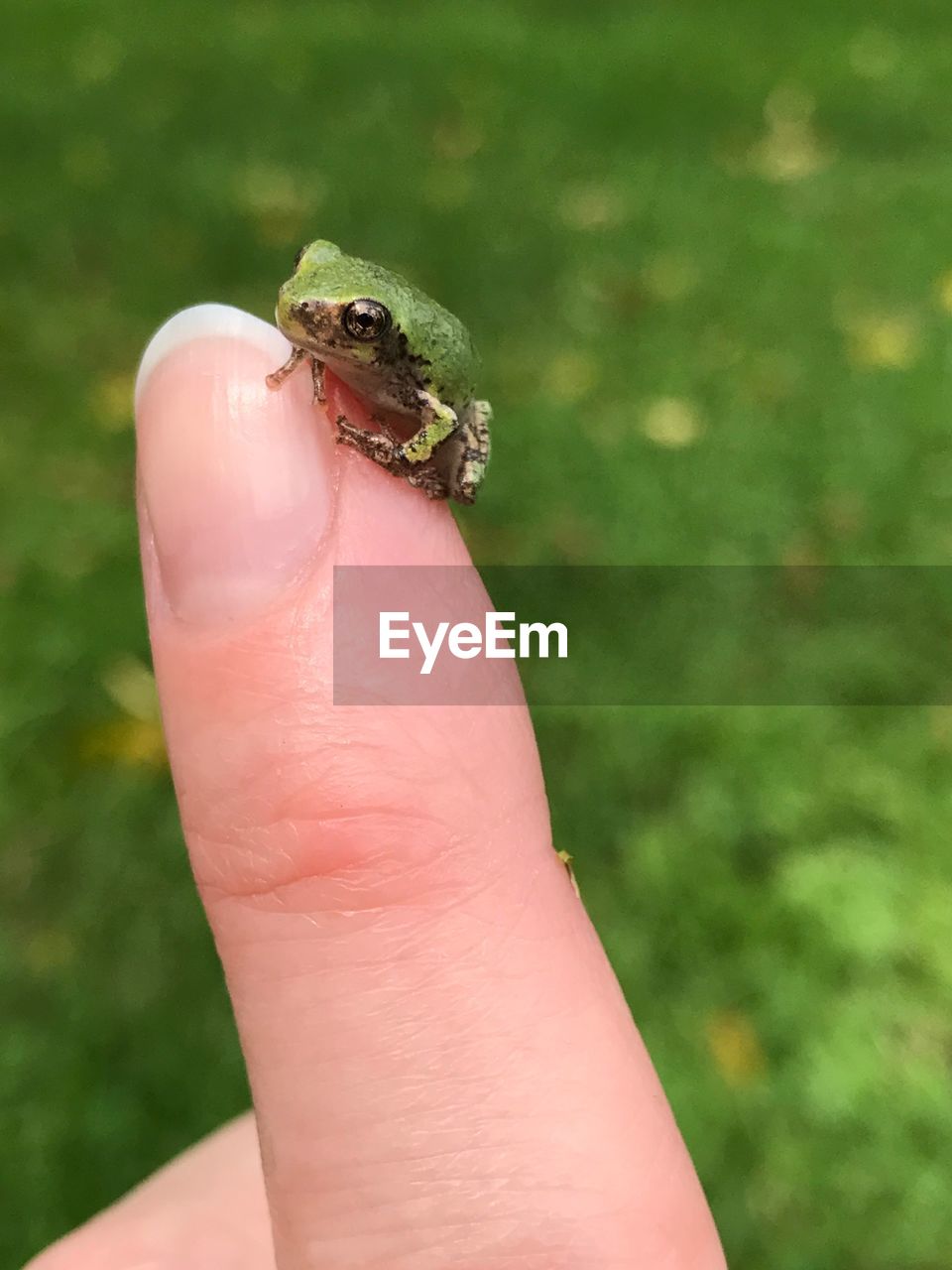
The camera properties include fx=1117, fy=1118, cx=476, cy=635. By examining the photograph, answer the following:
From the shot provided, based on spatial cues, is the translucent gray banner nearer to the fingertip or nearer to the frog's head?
the frog's head

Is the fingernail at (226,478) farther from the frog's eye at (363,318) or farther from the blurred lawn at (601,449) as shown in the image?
the blurred lawn at (601,449)

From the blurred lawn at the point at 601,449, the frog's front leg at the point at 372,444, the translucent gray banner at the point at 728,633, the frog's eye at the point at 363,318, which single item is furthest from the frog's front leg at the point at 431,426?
the blurred lawn at the point at 601,449

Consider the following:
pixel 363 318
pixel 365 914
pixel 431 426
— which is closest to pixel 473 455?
pixel 431 426

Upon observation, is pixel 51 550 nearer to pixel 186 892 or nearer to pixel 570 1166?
pixel 186 892

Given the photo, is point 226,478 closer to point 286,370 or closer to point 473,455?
point 286,370

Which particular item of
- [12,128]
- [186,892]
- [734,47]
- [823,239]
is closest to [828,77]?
[734,47]

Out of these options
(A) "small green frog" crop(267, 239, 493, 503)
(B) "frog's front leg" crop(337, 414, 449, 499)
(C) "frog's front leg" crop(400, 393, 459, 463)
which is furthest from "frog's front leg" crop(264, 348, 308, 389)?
(C) "frog's front leg" crop(400, 393, 459, 463)
